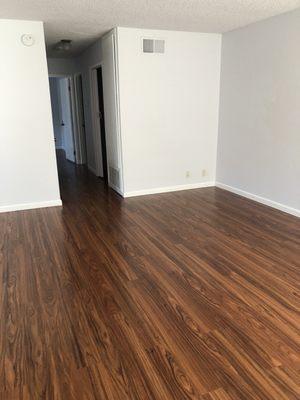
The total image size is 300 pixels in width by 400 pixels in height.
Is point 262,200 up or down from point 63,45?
down

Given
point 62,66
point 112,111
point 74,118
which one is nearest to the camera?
point 112,111

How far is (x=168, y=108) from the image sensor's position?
16.7 feet

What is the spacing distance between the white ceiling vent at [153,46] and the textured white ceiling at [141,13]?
Result: 0.68ft

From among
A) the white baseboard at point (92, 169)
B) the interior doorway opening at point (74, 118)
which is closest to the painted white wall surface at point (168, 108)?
the white baseboard at point (92, 169)

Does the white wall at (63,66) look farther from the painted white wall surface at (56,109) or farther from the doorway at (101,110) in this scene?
the painted white wall surface at (56,109)

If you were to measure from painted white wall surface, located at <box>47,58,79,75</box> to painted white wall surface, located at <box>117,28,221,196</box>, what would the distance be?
2.96m

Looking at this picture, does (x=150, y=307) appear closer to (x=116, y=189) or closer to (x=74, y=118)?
(x=116, y=189)

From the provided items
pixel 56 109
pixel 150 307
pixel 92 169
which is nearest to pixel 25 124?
pixel 92 169

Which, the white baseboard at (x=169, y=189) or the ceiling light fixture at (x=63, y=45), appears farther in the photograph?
the ceiling light fixture at (x=63, y=45)

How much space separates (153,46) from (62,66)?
3.28 metres

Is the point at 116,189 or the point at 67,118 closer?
the point at 116,189

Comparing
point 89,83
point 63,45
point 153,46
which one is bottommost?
point 89,83

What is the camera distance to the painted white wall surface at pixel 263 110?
13.3 ft

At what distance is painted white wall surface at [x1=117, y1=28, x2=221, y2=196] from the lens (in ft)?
15.6
